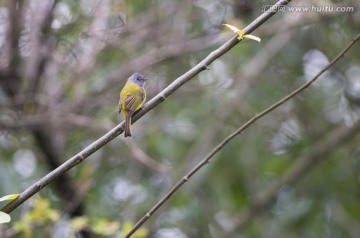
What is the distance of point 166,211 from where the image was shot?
19.9ft

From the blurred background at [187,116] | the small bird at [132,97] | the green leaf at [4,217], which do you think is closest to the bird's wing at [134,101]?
the small bird at [132,97]

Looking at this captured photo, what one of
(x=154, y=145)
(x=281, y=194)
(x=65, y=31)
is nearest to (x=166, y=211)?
(x=154, y=145)

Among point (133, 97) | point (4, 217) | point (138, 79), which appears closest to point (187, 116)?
point (138, 79)

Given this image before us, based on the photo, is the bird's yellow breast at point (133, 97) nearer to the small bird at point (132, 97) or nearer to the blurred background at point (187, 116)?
the small bird at point (132, 97)

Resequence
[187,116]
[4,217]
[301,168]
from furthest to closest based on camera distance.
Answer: [187,116] → [301,168] → [4,217]

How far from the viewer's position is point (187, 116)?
642 cm

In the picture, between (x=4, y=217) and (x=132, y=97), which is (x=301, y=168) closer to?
(x=132, y=97)

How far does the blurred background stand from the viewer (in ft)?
17.7

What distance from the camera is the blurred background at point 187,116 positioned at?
5.41m

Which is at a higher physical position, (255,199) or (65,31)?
(65,31)

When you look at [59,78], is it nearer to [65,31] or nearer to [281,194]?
Answer: [65,31]

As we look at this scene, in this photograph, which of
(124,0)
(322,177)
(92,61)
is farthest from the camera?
(322,177)

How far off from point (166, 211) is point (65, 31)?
2008 mm

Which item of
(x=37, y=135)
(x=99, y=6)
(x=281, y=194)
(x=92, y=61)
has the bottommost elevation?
(x=281, y=194)
